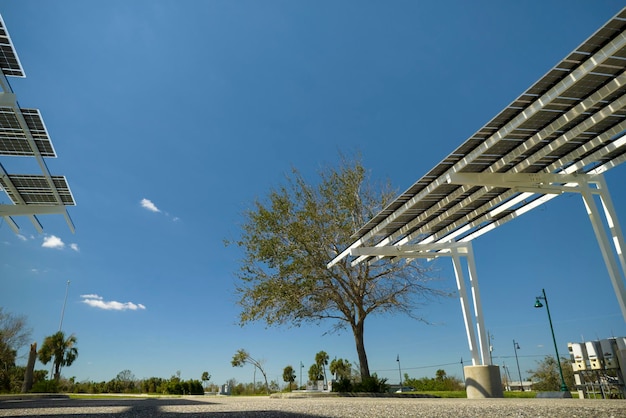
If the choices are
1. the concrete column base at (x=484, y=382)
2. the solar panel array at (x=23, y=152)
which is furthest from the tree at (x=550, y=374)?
the solar panel array at (x=23, y=152)

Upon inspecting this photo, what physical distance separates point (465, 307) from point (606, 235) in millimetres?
5694

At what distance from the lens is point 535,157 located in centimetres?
895

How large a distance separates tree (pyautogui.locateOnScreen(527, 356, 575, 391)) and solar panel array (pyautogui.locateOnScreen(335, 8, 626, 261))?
3094 centimetres

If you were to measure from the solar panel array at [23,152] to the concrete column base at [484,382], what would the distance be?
1646cm

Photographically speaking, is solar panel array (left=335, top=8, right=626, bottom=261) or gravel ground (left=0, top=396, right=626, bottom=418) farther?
solar panel array (left=335, top=8, right=626, bottom=261)

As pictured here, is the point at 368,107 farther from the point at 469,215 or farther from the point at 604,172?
the point at 604,172

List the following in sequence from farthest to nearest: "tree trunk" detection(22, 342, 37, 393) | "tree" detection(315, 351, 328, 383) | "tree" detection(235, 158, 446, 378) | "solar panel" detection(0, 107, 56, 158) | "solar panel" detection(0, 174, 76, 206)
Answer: "tree" detection(315, 351, 328, 383), "tree trunk" detection(22, 342, 37, 393), "tree" detection(235, 158, 446, 378), "solar panel" detection(0, 174, 76, 206), "solar panel" detection(0, 107, 56, 158)

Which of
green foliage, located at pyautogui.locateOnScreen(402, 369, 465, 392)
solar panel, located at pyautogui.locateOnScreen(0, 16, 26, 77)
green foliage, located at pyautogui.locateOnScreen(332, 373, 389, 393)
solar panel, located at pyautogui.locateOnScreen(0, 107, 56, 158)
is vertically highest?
solar panel, located at pyautogui.locateOnScreen(0, 16, 26, 77)

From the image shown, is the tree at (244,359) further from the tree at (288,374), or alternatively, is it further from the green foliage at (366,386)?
the green foliage at (366,386)

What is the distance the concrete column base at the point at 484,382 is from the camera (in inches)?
468

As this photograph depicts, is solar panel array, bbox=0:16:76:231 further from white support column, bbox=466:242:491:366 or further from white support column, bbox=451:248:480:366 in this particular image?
white support column, bbox=466:242:491:366

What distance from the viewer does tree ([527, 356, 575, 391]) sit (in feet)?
113

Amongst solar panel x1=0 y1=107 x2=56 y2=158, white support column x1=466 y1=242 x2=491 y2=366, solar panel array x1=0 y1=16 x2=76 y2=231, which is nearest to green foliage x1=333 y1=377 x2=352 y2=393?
white support column x1=466 y1=242 x2=491 y2=366

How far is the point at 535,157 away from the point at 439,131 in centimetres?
2187
